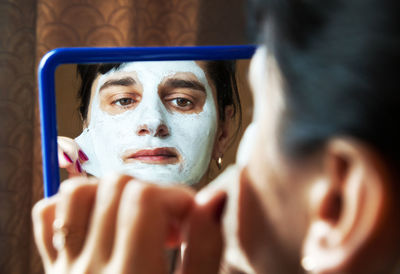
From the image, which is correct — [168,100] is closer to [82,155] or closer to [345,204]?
[82,155]

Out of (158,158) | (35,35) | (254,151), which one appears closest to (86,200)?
(254,151)

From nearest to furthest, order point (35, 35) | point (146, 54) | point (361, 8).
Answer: point (361, 8) < point (146, 54) < point (35, 35)

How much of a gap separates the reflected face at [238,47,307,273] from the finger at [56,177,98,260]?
13 cm

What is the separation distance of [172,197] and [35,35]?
44.8 inches

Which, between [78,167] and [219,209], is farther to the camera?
[78,167]

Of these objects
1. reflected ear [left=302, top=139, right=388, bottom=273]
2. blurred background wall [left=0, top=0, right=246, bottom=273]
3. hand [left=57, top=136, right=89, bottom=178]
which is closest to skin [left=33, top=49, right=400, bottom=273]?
reflected ear [left=302, top=139, right=388, bottom=273]

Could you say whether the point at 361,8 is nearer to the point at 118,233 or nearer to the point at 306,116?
the point at 306,116

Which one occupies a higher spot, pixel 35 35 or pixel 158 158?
pixel 35 35

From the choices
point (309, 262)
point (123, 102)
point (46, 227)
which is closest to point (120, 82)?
point (123, 102)

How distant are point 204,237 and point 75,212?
12cm

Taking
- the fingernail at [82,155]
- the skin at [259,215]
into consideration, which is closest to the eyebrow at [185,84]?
the fingernail at [82,155]

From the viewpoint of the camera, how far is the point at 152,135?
0.65 meters

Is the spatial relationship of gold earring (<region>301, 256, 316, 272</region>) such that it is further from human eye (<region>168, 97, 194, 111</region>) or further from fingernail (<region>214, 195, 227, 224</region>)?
human eye (<region>168, 97, 194, 111</region>)

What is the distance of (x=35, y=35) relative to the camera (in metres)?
1.35
